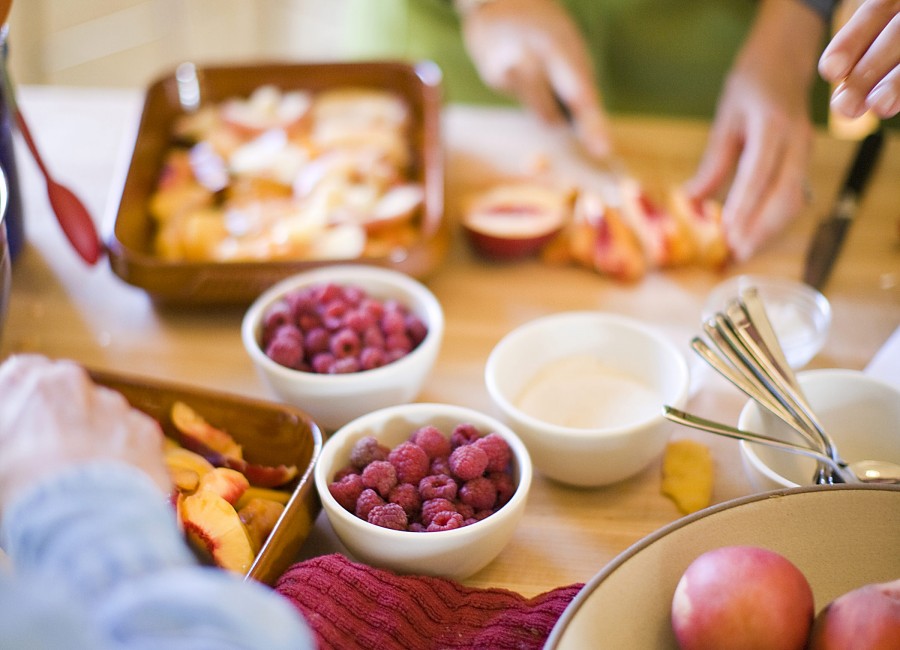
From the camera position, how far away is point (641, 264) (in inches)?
43.1

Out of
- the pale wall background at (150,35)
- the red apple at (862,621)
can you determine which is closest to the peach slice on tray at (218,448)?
the red apple at (862,621)

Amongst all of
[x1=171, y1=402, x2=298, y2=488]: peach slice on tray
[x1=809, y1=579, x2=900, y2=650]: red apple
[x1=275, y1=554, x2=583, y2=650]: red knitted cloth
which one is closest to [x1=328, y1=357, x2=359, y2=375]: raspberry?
[x1=171, y1=402, x2=298, y2=488]: peach slice on tray

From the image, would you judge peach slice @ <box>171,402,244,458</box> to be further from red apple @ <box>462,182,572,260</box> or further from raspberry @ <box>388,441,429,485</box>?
red apple @ <box>462,182,572,260</box>

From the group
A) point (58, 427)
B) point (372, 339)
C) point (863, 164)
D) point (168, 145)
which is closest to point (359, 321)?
point (372, 339)

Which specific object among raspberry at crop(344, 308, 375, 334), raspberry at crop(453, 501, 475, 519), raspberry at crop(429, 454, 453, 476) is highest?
raspberry at crop(344, 308, 375, 334)

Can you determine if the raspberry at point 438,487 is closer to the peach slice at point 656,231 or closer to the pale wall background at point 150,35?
the peach slice at point 656,231

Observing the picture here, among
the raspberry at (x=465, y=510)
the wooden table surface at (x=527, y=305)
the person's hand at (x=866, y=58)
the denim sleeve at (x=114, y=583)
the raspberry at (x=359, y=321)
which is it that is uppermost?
the person's hand at (x=866, y=58)

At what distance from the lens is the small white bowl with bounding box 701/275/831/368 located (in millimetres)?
925

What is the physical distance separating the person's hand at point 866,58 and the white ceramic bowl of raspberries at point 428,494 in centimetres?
40

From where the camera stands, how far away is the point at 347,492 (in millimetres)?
691

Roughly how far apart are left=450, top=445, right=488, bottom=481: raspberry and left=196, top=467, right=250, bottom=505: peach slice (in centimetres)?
18

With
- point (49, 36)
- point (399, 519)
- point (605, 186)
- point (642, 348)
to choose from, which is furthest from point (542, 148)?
point (49, 36)

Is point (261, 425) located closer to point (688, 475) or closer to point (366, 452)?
point (366, 452)

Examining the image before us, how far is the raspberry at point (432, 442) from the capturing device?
2.39 feet
